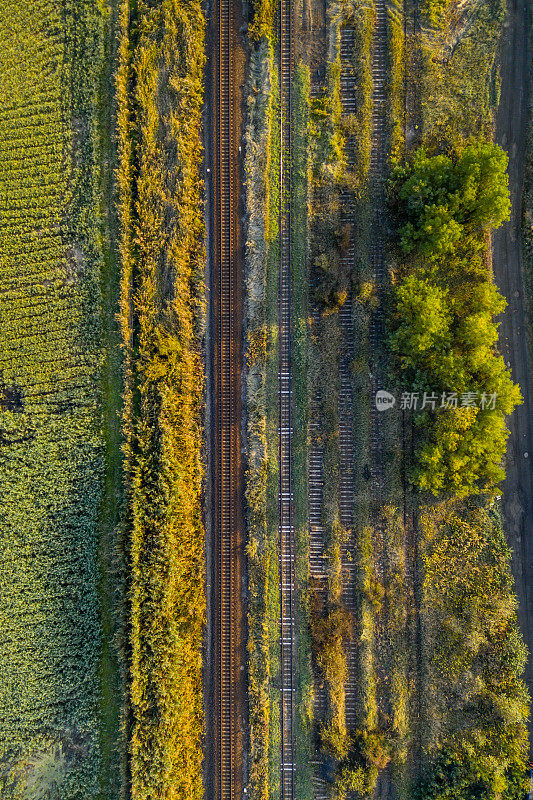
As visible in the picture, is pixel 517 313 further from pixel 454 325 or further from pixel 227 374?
pixel 227 374

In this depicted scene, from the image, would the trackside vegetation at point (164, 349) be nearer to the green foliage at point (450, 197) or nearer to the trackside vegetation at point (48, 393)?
the trackside vegetation at point (48, 393)

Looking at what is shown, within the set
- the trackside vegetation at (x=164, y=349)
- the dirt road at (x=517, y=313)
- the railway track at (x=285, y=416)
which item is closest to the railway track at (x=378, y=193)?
the railway track at (x=285, y=416)

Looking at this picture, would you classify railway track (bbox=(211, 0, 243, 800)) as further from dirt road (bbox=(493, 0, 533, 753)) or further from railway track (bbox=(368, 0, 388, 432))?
dirt road (bbox=(493, 0, 533, 753))

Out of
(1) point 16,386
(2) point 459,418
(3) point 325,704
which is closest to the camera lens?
(2) point 459,418

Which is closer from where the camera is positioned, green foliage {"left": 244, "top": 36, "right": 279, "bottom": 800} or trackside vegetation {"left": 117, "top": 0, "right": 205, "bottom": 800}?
trackside vegetation {"left": 117, "top": 0, "right": 205, "bottom": 800}

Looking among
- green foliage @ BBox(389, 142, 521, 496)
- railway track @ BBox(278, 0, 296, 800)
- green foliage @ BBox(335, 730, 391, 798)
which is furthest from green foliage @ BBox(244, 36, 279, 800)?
green foliage @ BBox(389, 142, 521, 496)

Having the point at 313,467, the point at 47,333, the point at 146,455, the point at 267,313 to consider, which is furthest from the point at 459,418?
the point at 47,333

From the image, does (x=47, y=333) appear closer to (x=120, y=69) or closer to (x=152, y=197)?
(x=152, y=197)
